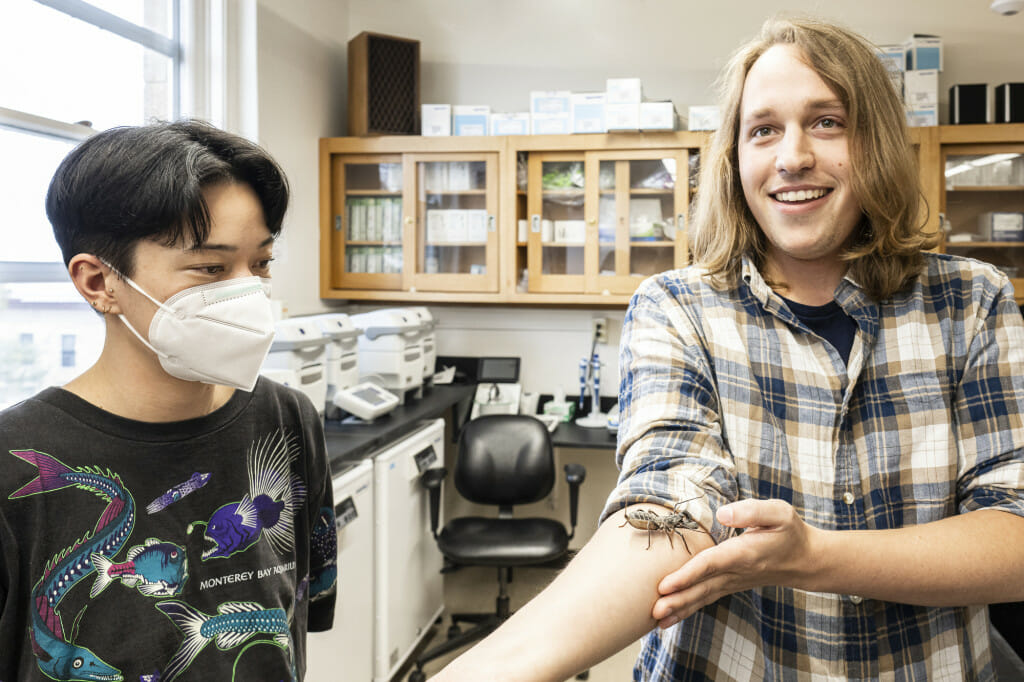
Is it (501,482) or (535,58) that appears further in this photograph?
(535,58)

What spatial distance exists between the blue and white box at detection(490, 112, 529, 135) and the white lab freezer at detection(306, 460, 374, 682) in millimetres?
1930

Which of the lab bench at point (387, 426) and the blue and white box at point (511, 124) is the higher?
the blue and white box at point (511, 124)

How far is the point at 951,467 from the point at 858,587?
22cm

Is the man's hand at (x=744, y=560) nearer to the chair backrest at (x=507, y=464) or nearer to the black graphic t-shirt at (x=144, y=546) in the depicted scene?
the black graphic t-shirt at (x=144, y=546)

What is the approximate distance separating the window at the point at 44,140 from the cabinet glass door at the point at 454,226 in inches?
60.6

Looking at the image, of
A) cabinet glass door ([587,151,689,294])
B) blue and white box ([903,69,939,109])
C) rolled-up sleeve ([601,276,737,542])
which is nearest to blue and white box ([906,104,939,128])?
blue and white box ([903,69,939,109])

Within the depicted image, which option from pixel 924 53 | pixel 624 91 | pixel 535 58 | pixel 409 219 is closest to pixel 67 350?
pixel 409 219

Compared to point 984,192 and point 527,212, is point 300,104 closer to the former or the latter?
point 527,212

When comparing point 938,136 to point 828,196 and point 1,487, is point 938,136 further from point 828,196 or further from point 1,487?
point 1,487

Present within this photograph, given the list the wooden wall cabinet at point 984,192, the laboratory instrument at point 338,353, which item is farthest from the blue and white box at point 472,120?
the wooden wall cabinet at point 984,192

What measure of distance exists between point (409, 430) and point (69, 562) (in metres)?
2.09

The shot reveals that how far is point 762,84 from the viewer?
927 millimetres

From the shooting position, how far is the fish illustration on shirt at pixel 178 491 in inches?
40.0

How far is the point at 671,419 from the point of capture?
857mm
